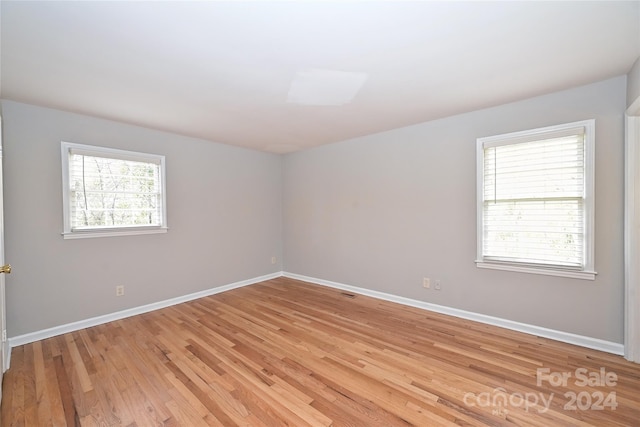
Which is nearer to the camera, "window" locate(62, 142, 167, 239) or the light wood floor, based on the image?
the light wood floor

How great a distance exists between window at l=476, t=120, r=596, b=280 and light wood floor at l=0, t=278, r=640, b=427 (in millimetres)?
796

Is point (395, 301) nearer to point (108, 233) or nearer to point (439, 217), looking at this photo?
point (439, 217)

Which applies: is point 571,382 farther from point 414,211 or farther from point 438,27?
point 438,27

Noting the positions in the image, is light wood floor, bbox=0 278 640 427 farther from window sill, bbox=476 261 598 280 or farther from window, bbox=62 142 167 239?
window, bbox=62 142 167 239

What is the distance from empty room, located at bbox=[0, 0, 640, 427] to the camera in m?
1.72

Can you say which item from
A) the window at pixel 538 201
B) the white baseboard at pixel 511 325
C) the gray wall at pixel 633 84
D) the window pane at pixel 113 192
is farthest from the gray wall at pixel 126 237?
the gray wall at pixel 633 84

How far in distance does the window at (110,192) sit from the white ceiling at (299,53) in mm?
555

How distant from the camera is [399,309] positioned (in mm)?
3545

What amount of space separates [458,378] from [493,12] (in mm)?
2535

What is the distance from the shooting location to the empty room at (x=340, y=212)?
172 centimetres

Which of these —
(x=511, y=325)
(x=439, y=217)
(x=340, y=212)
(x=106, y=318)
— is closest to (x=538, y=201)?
(x=439, y=217)

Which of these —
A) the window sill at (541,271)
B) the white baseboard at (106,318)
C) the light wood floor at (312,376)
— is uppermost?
the window sill at (541,271)

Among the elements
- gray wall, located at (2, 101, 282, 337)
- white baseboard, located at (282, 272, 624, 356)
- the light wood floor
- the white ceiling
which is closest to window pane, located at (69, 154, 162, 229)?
gray wall, located at (2, 101, 282, 337)

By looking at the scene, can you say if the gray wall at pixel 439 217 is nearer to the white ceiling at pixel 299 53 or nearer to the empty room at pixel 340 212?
the empty room at pixel 340 212
